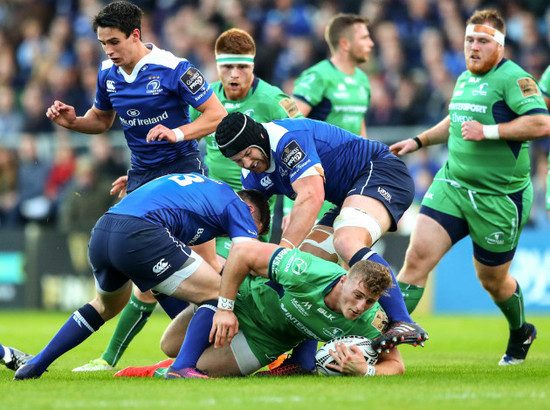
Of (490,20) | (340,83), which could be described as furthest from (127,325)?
(490,20)

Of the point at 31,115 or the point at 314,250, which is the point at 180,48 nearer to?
the point at 31,115

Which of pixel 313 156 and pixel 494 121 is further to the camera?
pixel 494 121

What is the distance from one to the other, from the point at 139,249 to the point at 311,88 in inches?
175

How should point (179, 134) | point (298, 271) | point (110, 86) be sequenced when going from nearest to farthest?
point (298, 271) < point (179, 134) < point (110, 86)

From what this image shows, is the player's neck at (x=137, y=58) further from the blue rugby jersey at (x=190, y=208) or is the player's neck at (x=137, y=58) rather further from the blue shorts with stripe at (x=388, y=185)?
the blue shorts with stripe at (x=388, y=185)

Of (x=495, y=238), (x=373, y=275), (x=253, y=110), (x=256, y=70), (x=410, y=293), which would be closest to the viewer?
(x=373, y=275)

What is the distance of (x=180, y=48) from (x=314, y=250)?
38.7 feet

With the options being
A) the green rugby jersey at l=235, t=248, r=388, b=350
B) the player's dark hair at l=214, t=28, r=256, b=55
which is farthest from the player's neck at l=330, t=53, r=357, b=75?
the green rugby jersey at l=235, t=248, r=388, b=350

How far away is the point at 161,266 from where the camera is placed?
6.68 m

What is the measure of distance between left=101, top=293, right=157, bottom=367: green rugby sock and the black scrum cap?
1.82 metres

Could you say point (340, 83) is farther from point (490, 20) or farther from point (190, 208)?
point (190, 208)

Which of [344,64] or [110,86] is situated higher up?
[110,86]

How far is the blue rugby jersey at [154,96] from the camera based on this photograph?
791cm

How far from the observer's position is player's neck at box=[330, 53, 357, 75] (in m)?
11.0
